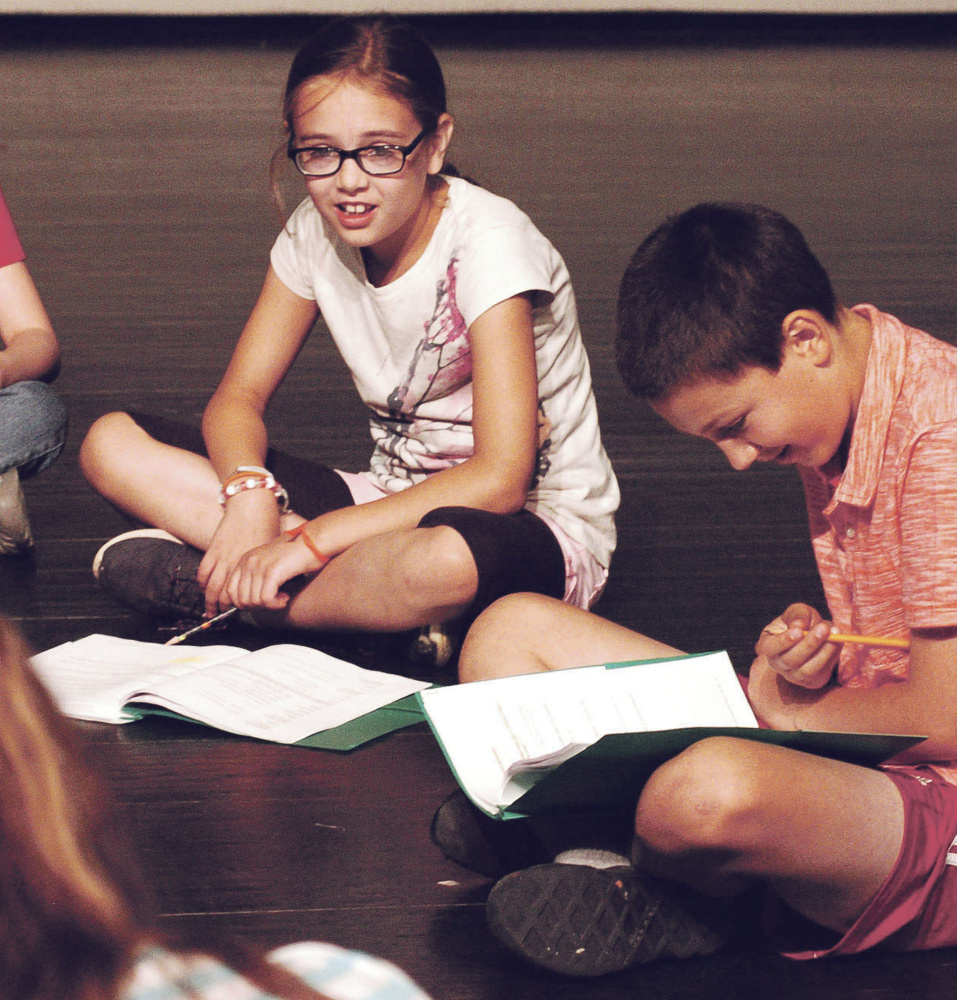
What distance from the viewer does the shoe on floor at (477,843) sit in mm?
1347

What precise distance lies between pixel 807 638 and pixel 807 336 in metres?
0.25

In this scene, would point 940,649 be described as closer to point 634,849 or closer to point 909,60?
point 634,849

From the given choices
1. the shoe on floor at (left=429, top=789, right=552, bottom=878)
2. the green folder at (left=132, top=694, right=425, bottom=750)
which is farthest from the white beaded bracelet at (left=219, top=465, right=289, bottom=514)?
the shoe on floor at (left=429, top=789, right=552, bottom=878)

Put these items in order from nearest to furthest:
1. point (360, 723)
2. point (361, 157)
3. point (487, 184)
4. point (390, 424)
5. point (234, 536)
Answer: point (360, 723) → point (361, 157) → point (234, 536) → point (390, 424) → point (487, 184)

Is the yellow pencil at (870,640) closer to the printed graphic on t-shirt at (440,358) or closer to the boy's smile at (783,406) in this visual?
the boy's smile at (783,406)

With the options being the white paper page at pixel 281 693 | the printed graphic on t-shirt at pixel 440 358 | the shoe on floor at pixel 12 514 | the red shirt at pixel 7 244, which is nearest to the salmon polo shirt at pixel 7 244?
the red shirt at pixel 7 244

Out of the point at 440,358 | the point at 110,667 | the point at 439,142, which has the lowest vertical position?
the point at 110,667

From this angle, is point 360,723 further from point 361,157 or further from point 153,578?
point 361,157

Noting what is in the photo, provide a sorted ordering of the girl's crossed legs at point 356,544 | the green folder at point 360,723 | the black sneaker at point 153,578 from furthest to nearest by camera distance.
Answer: the black sneaker at point 153,578
the girl's crossed legs at point 356,544
the green folder at point 360,723

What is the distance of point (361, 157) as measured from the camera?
177 cm

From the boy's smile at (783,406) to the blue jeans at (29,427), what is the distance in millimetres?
1248

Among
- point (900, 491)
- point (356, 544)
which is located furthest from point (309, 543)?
point (900, 491)

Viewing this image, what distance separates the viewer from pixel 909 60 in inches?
302

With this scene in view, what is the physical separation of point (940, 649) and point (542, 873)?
364mm
